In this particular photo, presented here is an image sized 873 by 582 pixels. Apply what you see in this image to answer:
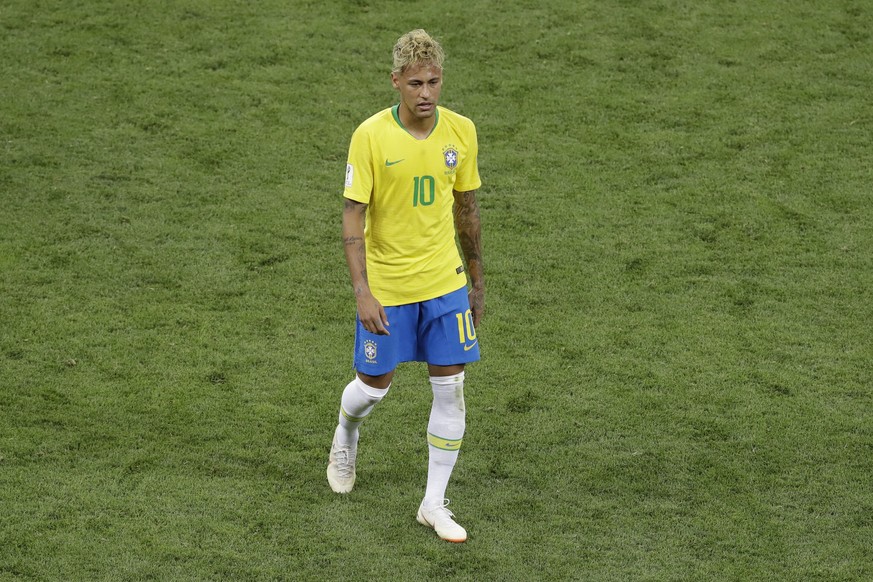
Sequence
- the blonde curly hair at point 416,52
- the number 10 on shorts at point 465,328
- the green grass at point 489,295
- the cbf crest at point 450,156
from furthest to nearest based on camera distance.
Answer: the green grass at point 489,295, the number 10 on shorts at point 465,328, the cbf crest at point 450,156, the blonde curly hair at point 416,52

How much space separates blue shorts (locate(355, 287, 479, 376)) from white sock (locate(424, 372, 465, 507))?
0.35 feet

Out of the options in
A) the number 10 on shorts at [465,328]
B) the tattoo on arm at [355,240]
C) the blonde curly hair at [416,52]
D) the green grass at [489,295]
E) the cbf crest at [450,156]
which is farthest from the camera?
the green grass at [489,295]

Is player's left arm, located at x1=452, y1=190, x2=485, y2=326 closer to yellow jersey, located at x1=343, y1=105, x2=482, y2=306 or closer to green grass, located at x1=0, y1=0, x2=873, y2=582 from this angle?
yellow jersey, located at x1=343, y1=105, x2=482, y2=306

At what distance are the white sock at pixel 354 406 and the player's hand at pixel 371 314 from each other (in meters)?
0.47

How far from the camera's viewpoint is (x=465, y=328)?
4.88m

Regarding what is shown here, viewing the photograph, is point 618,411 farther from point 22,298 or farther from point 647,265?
point 22,298

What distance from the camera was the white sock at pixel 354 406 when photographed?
16.5 ft

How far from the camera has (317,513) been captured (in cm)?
509

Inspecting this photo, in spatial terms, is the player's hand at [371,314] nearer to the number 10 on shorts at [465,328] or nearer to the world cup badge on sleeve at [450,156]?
the number 10 on shorts at [465,328]

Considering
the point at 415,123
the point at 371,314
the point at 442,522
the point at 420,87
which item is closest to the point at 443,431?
the point at 442,522

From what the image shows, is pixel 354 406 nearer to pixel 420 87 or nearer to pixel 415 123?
pixel 415 123

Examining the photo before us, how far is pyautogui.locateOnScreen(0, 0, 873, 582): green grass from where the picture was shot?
499 centimetres

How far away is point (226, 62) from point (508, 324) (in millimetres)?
4310

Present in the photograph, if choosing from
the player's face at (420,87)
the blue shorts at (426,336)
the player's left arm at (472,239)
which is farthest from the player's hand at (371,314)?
the player's face at (420,87)
